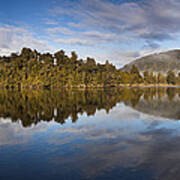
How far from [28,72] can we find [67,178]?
7881cm

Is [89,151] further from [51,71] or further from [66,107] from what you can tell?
[51,71]

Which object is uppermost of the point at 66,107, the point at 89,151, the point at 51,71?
the point at 51,71

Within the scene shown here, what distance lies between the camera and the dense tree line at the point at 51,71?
7900 cm

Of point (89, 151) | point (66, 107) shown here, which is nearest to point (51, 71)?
point (66, 107)

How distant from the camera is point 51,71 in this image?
8175 cm

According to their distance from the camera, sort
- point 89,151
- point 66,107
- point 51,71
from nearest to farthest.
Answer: point 89,151 < point 66,107 < point 51,71

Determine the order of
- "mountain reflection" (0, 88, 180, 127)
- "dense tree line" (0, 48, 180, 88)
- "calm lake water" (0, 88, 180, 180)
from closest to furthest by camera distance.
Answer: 1. "calm lake water" (0, 88, 180, 180)
2. "mountain reflection" (0, 88, 180, 127)
3. "dense tree line" (0, 48, 180, 88)

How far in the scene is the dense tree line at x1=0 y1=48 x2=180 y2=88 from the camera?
7900cm

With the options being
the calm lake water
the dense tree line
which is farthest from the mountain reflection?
the dense tree line

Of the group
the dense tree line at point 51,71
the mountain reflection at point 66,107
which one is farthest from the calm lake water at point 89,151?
the dense tree line at point 51,71

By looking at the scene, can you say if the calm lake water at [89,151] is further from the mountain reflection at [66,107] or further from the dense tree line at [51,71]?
the dense tree line at [51,71]

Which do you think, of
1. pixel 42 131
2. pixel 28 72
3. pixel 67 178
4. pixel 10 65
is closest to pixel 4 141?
pixel 42 131

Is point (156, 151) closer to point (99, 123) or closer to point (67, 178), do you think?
point (67, 178)

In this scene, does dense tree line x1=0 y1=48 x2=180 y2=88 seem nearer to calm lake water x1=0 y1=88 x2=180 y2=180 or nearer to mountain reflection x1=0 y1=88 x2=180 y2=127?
mountain reflection x1=0 y1=88 x2=180 y2=127
